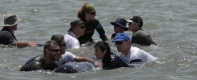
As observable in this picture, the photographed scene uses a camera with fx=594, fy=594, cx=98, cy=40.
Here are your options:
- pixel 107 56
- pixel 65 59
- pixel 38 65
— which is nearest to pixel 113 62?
pixel 107 56

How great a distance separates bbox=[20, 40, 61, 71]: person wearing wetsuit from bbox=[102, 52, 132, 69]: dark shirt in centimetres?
83

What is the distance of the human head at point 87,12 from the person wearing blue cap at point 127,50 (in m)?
3.16

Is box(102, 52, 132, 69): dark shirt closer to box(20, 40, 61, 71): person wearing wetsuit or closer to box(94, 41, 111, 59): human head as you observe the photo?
box(94, 41, 111, 59): human head

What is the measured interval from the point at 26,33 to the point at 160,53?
4.99 meters

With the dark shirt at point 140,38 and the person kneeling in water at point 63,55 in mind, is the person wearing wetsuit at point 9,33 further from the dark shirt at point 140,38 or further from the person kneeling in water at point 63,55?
the person kneeling in water at point 63,55

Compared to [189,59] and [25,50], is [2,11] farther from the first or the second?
[189,59]

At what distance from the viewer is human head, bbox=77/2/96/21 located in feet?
45.6

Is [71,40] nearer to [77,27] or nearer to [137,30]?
[77,27]

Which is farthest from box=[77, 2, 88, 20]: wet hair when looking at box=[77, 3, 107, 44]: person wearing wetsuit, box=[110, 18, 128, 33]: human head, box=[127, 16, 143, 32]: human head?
box=[127, 16, 143, 32]: human head

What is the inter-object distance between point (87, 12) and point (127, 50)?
3.51 m

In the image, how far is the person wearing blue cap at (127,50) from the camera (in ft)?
34.2

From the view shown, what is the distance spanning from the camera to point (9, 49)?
13750 millimetres

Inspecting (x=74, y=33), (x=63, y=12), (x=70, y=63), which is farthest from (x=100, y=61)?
(x=63, y=12)

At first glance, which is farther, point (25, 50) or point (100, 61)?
point (25, 50)
